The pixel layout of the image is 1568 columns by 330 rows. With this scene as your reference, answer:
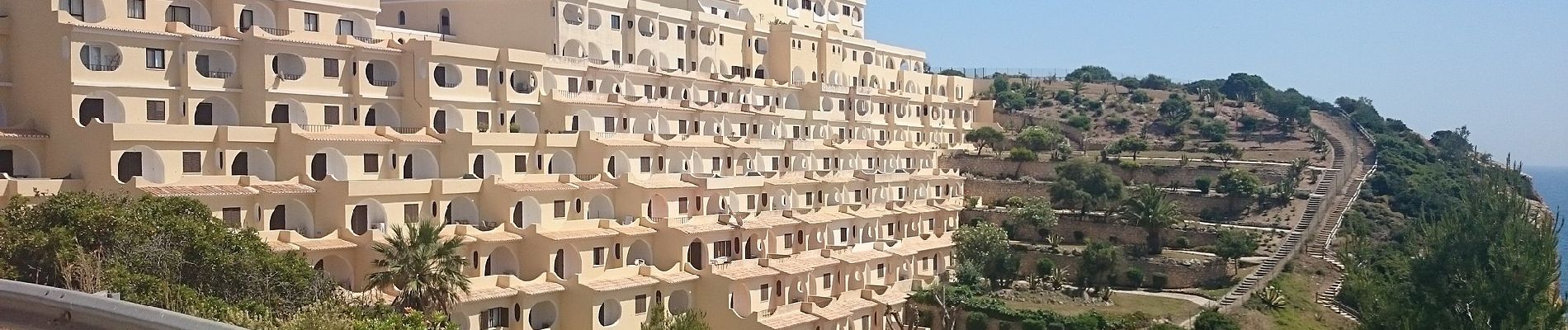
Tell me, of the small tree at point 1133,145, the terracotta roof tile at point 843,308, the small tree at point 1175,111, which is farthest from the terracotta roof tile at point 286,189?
the small tree at point 1175,111

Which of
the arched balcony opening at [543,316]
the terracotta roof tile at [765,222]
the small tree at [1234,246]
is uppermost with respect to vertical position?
the terracotta roof tile at [765,222]

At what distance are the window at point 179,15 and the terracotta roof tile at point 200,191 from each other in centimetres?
545

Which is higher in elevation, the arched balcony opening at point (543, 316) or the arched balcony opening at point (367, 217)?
the arched balcony opening at point (367, 217)

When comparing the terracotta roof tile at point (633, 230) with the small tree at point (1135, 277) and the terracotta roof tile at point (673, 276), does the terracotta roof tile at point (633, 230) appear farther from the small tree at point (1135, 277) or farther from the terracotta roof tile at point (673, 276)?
the small tree at point (1135, 277)

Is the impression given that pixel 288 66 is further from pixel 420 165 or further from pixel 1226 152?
pixel 1226 152

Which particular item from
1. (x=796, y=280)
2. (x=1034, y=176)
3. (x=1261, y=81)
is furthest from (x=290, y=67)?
(x=1261, y=81)

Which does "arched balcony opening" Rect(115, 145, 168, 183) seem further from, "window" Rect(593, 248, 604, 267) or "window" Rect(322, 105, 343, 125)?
"window" Rect(593, 248, 604, 267)

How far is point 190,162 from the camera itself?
31891 mm

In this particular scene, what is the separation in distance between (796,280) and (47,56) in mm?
24140

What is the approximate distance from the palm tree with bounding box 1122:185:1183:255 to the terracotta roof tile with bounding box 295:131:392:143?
38.1 meters

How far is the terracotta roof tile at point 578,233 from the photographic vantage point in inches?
1458

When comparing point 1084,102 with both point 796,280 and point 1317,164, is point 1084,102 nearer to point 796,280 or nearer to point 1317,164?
point 1317,164

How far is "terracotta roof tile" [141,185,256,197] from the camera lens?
29.8 m

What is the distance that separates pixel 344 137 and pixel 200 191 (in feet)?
14.7
